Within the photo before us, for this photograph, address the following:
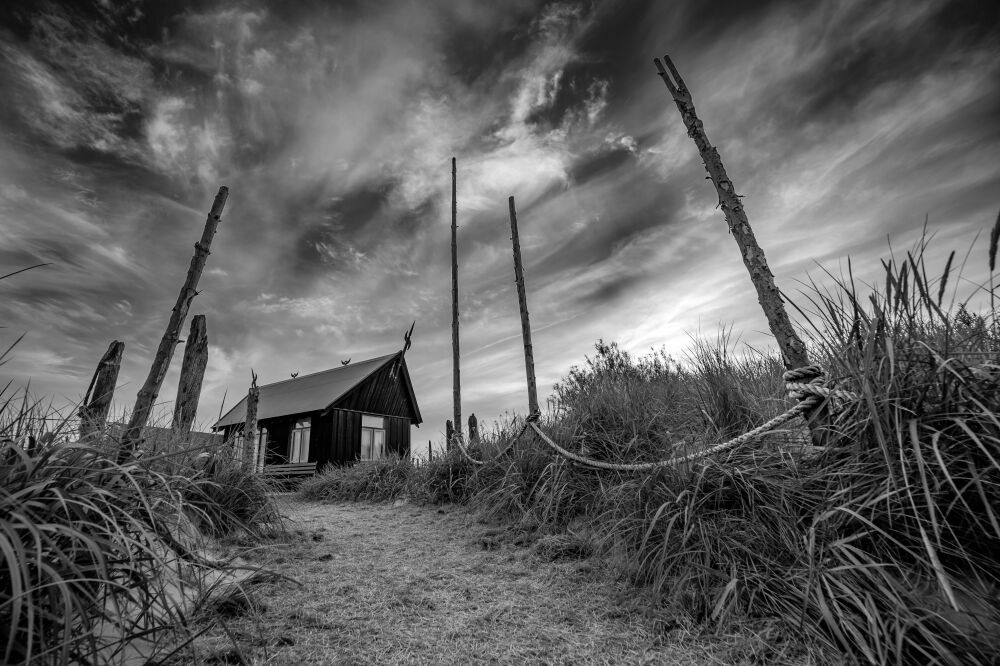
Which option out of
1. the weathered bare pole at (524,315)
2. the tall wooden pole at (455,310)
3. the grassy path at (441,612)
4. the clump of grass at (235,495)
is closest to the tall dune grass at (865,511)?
the grassy path at (441,612)

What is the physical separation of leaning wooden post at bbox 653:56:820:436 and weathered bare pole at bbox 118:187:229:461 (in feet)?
20.3

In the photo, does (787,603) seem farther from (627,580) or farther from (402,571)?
(402,571)

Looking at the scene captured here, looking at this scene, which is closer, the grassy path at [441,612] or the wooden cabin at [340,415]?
the grassy path at [441,612]

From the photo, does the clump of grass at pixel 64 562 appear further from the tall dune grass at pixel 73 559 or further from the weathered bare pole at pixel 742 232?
the weathered bare pole at pixel 742 232

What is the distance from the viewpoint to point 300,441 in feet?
57.5

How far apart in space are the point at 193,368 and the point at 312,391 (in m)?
12.6

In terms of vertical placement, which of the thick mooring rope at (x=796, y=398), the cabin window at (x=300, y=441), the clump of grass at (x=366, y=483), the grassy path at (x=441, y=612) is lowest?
the grassy path at (x=441, y=612)

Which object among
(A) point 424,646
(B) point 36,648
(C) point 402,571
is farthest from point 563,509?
(B) point 36,648

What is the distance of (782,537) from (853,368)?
936mm

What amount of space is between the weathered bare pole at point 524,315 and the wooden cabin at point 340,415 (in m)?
9.61

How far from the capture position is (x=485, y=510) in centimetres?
492

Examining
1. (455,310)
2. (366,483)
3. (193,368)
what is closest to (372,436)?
(455,310)

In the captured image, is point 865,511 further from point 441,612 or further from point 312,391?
point 312,391

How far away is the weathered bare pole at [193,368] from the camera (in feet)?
23.3
